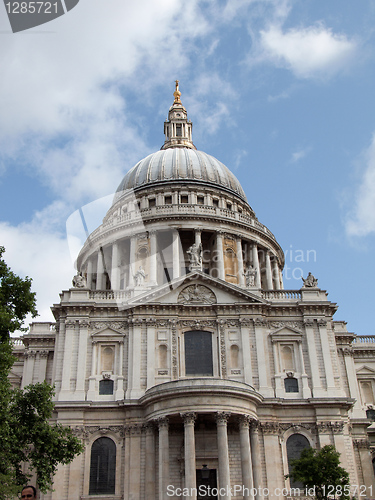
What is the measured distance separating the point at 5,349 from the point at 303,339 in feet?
73.5

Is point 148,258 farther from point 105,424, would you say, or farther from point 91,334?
point 105,424

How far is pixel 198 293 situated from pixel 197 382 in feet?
28.6

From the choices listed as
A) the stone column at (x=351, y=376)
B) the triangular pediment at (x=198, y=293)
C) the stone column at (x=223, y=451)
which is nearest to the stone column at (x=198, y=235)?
the triangular pediment at (x=198, y=293)

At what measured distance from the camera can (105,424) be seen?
37250 millimetres

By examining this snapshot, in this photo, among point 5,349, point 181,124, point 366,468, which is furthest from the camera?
point 181,124

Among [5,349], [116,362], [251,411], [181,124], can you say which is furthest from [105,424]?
[181,124]

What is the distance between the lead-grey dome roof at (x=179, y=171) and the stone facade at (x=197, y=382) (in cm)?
2006

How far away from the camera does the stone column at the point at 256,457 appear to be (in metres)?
34.1

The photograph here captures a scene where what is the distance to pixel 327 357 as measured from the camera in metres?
39.9

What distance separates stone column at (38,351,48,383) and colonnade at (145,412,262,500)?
38.7 ft

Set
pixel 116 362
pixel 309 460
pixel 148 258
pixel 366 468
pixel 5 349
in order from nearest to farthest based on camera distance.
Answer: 1. pixel 5 349
2. pixel 309 460
3. pixel 116 362
4. pixel 366 468
5. pixel 148 258

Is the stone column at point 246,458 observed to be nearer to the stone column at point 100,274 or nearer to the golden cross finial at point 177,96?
the stone column at point 100,274

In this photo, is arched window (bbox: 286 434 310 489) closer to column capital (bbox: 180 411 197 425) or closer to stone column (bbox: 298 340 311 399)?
stone column (bbox: 298 340 311 399)

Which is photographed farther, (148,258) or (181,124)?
(181,124)
